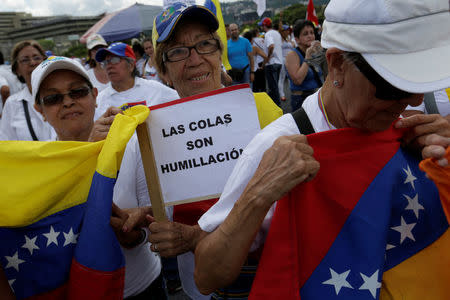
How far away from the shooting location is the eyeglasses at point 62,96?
199 cm

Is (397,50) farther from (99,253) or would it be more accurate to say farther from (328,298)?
(99,253)

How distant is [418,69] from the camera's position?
3.23 feet

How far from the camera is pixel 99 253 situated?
5.01 ft

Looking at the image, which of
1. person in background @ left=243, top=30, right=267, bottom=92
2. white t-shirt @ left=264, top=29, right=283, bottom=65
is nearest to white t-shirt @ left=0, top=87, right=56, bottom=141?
white t-shirt @ left=264, top=29, right=283, bottom=65

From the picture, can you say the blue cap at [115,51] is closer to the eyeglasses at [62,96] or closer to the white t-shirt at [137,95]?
the white t-shirt at [137,95]

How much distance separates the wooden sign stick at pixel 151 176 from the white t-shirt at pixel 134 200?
0.33 m

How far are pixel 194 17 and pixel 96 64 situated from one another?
4.89m

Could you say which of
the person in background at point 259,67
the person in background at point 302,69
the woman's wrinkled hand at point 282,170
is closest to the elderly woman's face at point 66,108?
the woman's wrinkled hand at point 282,170

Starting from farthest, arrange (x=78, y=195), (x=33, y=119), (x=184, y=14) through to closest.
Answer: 1. (x=33, y=119)
2. (x=184, y=14)
3. (x=78, y=195)

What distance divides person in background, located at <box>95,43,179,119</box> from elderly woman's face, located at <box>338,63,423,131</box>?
2935 mm

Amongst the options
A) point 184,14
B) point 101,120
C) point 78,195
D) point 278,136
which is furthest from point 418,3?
point 78,195

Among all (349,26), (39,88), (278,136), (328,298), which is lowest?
(328,298)

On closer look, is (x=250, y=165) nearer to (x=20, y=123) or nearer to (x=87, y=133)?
(x=87, y=133)

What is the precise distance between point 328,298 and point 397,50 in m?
0.81
